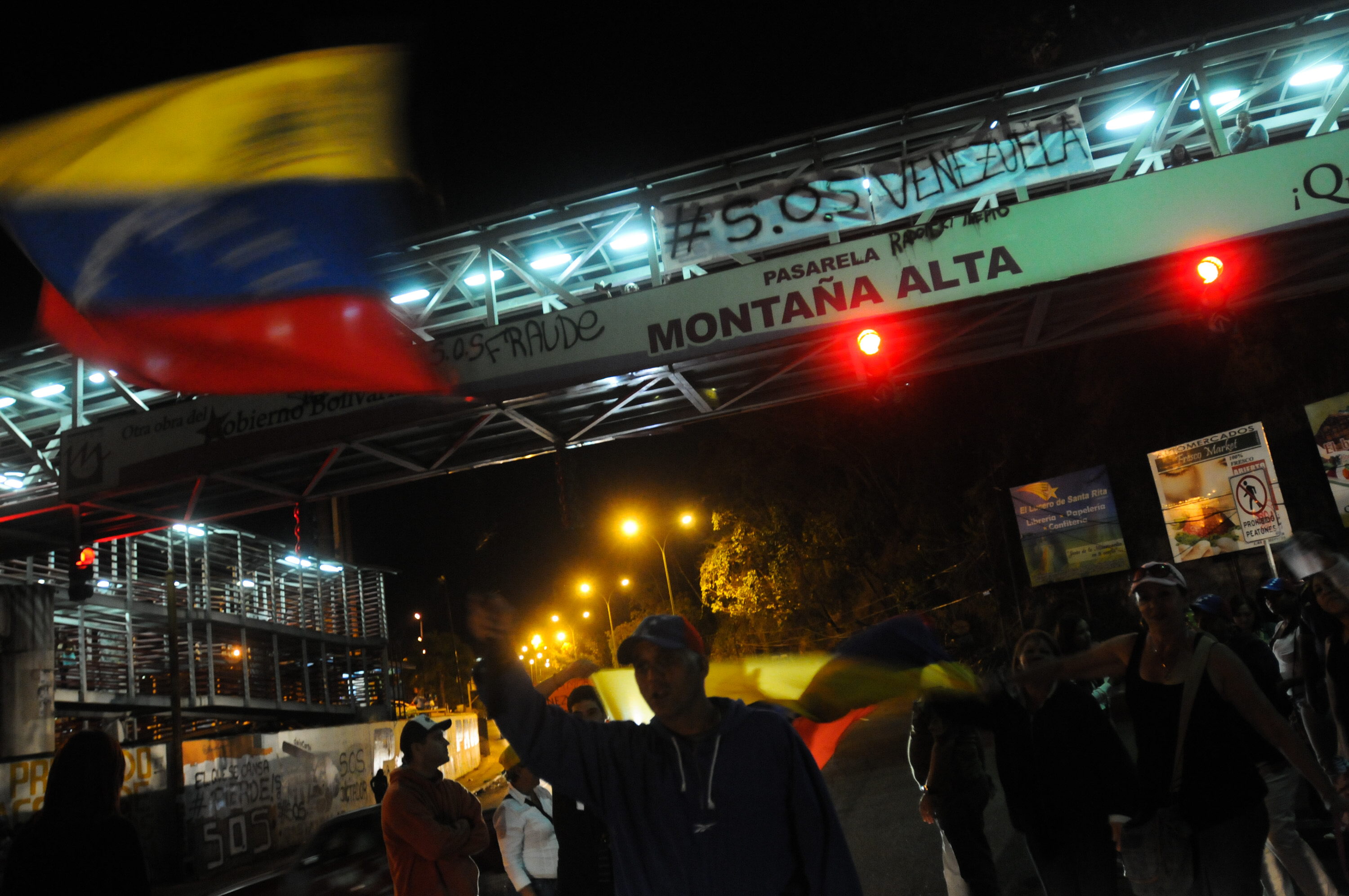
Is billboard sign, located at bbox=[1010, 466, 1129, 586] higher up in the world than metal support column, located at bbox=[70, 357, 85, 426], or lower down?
lower down

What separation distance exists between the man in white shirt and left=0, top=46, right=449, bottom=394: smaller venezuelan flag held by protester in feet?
9.63

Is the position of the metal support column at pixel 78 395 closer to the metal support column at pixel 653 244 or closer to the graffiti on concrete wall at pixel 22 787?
the metal support column at pixel 653 244

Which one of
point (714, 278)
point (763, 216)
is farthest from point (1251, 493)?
point (714, 278)

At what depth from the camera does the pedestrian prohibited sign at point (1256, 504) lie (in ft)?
70.0

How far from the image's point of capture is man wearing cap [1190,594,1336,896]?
4.45m

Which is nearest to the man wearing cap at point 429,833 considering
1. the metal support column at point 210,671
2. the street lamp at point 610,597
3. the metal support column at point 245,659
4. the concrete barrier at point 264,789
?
the concrete barrier at point 264,789

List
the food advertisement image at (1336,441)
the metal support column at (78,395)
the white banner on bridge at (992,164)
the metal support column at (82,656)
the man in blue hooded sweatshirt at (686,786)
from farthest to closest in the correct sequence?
the metal support column at (82,656) < the food advertisement image at (1336,441) < the metal support column at (78,395) < the white banner on bridge at (992,164) < the man in blue hooded sweatshirt at (686,786)

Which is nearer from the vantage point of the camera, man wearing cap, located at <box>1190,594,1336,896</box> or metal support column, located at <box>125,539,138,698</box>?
man wearing cap, located at <box>1190,594,1336,896</box>

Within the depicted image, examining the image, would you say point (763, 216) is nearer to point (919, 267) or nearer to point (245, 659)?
point (919, 267)

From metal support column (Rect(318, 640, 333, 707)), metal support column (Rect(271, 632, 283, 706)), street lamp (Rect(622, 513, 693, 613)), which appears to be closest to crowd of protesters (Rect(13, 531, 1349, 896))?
street lamp (Rect(622, 513, 693, 613))

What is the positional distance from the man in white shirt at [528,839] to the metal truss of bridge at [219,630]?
15.9 m

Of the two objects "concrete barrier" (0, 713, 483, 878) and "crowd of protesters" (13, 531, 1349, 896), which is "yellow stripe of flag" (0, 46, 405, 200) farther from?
"concrete barrier" (0, 713, 483, 878)

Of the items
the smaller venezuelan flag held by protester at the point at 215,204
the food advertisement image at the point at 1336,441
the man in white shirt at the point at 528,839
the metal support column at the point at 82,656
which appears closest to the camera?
the man in white shirt at the point at 528,839

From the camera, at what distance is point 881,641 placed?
13.6ft
